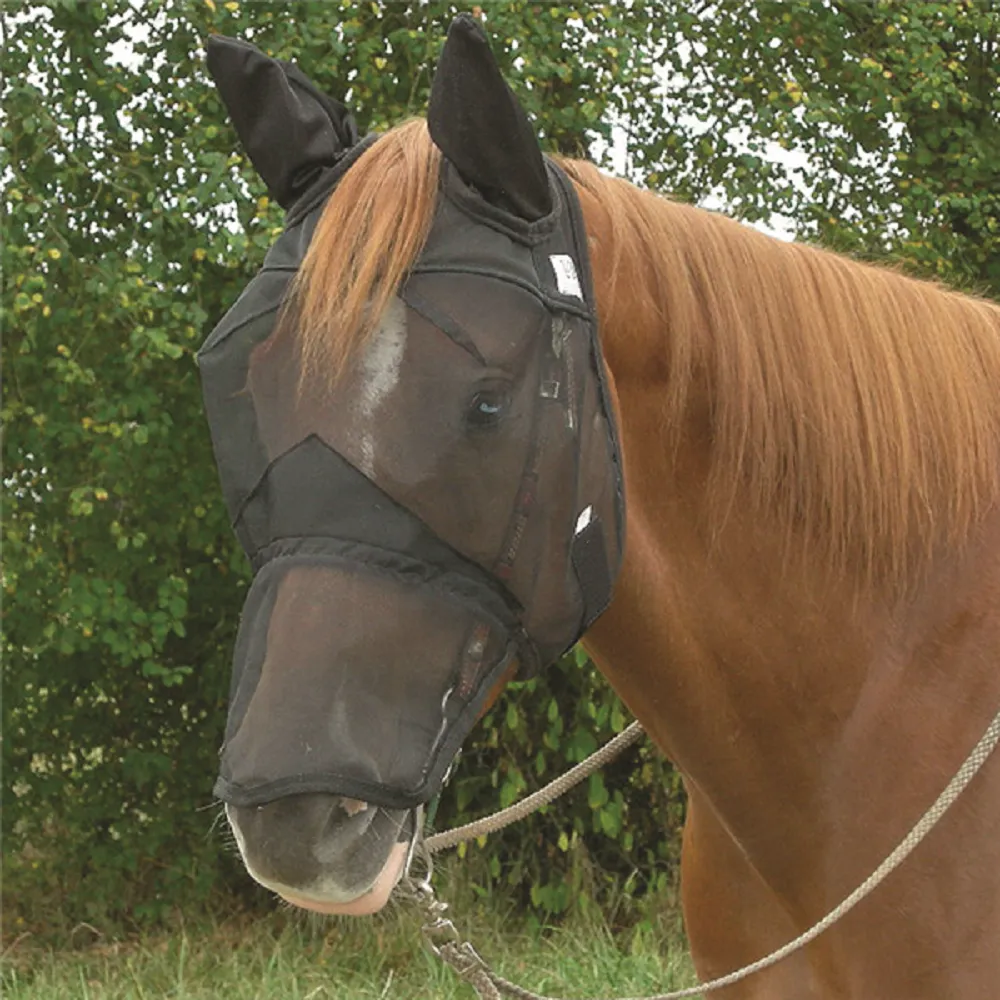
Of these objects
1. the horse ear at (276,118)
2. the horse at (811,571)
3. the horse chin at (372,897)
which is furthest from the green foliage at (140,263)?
the horse chin at (372,897)

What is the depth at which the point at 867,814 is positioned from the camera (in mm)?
1823

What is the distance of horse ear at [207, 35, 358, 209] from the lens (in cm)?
173

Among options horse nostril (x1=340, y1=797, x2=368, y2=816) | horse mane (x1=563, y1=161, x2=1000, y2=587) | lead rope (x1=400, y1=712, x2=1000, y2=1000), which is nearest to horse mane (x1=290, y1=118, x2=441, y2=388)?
horse mane (x1=563, y1=161, x2=1000, y2=587)

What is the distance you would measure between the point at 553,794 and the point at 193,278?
9.61ft

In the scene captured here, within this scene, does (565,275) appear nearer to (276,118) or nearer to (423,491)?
(423,491)

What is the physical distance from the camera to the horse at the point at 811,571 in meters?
1.78

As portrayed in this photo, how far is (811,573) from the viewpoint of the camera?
6.02ft

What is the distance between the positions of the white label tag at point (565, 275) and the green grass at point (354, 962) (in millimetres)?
3156

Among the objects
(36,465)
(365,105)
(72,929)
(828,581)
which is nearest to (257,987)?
(72,929)

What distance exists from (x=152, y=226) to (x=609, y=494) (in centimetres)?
320

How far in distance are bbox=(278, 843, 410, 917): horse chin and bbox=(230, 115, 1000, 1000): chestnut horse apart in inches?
18.5

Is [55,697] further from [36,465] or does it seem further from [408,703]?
[408,703]

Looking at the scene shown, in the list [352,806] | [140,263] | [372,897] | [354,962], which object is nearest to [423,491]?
[352,806]

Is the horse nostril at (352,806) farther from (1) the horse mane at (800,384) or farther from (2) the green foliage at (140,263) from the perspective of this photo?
(2) the green foliage at (140,263)
